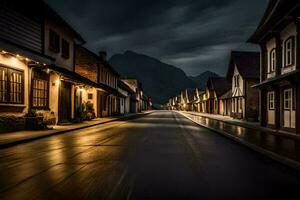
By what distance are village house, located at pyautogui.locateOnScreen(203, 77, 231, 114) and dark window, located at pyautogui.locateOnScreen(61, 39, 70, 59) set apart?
3574cm

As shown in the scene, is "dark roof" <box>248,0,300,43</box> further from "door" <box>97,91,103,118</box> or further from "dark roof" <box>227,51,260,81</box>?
"door" <box>97,91,103,118</box>

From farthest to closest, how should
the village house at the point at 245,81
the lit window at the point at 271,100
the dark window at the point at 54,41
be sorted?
the village house at the point at 245,81, the lit window at the point at 271,100, the dark window at the point at 54,41

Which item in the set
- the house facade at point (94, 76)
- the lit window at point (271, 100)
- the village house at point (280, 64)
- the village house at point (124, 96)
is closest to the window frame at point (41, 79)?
the house facade at point (94, 76)

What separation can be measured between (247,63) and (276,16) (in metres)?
18.8

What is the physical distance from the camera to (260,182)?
596cm

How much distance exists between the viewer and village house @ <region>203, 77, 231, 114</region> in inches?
2196

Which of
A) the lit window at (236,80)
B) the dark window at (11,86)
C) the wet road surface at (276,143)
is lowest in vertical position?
the wet road surface at (276,143)

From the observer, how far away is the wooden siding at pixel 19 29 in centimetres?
1492

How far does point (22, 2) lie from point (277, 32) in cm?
1632

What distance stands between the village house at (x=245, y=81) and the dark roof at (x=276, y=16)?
40.2 feet

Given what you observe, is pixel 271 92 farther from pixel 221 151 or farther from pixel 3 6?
pixel 3 6

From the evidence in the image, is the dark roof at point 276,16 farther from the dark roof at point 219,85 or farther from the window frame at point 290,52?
the dark roof at point 219,85

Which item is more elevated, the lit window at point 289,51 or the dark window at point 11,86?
the lit window at point 289,51

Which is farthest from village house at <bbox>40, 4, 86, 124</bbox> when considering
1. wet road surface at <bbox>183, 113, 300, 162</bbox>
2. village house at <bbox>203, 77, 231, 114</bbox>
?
village house at <bbox>203, 77, 231, 114</bbox>
